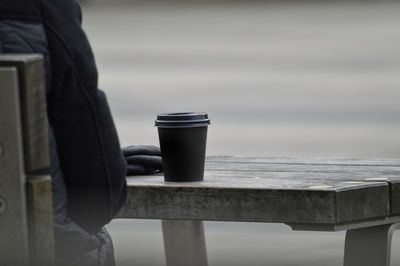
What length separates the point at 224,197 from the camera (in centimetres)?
318

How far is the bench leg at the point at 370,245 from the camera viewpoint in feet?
11.0

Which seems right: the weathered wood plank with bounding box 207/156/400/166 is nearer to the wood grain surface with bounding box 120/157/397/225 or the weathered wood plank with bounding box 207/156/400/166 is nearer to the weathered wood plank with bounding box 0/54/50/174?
the wood grain surface with bounding box 120/157/397/225

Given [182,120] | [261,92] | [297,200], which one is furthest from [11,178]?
[261,92]

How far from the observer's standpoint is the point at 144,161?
11.7 feet

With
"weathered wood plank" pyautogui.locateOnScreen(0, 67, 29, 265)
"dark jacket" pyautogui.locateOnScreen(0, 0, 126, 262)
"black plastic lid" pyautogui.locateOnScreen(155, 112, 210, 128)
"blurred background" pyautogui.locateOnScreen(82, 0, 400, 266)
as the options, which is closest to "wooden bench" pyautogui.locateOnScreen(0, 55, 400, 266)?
"weathered wood plank" pyautogui.locateOnScreen(0, 67, 29, 265)

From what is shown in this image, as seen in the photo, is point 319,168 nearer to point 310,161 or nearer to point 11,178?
point 310,161

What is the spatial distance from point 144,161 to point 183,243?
533 mm

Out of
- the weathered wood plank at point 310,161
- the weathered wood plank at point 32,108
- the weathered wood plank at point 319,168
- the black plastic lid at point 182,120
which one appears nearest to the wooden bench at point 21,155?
the weathered wood plank at point 32,108

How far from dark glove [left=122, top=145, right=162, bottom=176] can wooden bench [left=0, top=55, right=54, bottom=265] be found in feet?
4.58

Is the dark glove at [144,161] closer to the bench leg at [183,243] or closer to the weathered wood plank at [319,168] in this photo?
the weathered wood plank at [319,168]

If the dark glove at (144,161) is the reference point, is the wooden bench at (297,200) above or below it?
below

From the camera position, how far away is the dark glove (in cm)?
353

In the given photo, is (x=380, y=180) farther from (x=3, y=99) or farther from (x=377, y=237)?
(x=3, y=99)

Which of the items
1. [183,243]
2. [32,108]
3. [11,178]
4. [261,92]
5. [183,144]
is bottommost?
[261,92]
